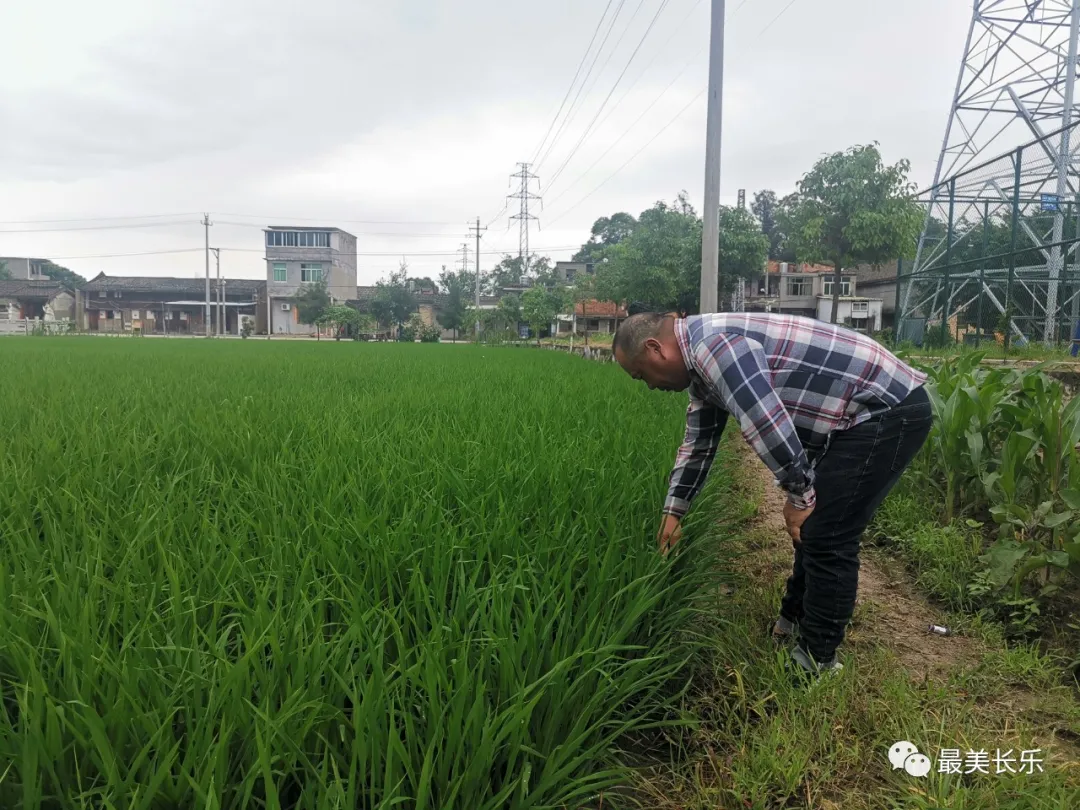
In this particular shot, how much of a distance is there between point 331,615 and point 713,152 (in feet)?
26.4

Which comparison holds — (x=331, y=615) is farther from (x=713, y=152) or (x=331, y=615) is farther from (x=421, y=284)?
(x=421, y=284)

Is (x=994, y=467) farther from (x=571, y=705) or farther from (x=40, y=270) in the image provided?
(x=40, y=270)

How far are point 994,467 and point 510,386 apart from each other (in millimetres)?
4056

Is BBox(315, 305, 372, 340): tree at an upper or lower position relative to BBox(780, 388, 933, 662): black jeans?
upper

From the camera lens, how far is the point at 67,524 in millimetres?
2051

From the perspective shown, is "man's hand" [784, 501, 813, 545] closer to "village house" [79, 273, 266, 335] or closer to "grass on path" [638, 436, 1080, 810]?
"grass on path" [638, 436, 1080, 810]

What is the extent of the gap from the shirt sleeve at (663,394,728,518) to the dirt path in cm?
66

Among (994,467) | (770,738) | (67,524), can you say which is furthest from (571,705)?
(994,467)

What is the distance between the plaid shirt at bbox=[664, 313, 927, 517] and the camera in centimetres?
158

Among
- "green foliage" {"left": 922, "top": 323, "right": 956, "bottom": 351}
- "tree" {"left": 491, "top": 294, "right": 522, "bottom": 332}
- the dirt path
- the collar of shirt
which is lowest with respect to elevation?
the dirt path

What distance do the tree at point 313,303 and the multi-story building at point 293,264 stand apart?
515 centimetres

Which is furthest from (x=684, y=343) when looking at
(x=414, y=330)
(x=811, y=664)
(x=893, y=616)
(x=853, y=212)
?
(x=414, y=330)

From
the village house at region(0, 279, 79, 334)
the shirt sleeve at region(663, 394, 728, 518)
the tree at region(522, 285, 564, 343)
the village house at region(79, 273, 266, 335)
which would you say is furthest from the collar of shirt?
the village house at region(0, 279, 79, 334)

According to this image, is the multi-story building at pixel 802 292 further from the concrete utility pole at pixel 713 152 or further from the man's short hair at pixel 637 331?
the man's short hair at pixel 637 331
